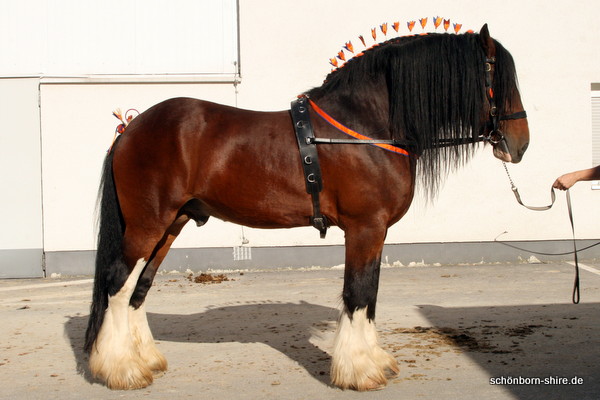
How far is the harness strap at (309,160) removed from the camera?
4.30 m

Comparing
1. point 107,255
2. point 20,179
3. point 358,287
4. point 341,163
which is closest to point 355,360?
point 358,287

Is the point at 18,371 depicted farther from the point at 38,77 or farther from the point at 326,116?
the point at 38,77

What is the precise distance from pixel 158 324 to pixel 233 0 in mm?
5408

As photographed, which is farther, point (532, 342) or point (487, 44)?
point (532, 342)

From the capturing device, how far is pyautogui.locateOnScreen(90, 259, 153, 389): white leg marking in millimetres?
4406

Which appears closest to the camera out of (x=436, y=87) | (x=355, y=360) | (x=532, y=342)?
(x=355, y=360)

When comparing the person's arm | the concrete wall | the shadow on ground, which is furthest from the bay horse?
the concrete wall

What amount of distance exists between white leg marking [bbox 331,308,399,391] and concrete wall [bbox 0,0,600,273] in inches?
208

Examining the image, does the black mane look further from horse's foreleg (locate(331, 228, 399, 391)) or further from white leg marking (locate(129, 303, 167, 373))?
white leg marking (locate(129, 303, 167, 373))

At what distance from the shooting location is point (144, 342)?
15.6ft

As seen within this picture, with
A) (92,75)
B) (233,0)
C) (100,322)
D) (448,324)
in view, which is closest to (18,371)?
(100,322)

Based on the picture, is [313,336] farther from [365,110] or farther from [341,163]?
[365,110]

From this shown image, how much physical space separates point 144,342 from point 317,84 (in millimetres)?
5842

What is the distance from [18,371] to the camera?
4.87 metres
